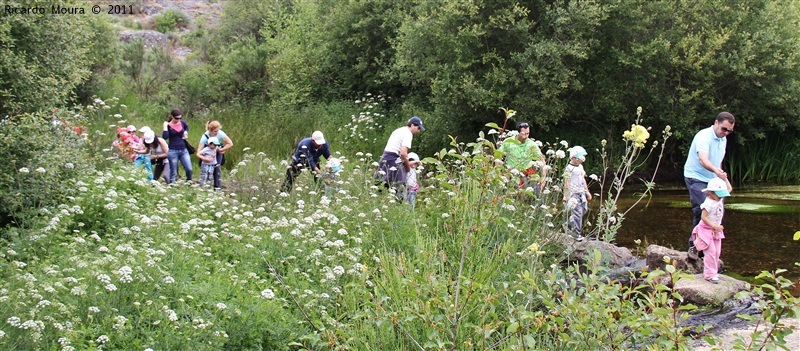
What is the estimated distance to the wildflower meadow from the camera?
3709 millimetres

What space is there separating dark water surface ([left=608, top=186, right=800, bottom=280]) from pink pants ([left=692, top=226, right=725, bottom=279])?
4.21ft

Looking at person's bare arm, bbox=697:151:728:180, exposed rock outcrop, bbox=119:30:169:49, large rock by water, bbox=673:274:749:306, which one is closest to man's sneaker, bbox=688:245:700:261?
large rock by water, bbox=673:274:749:306

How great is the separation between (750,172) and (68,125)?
14957 millimetres

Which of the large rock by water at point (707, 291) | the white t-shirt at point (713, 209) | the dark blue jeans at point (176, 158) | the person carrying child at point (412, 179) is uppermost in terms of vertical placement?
the white t-shirt at point (713, 209)

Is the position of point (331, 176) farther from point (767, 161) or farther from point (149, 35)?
point (149, 35)

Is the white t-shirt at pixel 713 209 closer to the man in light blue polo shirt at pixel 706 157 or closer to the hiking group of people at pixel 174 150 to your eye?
the man in light blue polo shirt at pixel 706 157

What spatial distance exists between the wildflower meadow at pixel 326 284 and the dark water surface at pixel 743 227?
313 centimetres

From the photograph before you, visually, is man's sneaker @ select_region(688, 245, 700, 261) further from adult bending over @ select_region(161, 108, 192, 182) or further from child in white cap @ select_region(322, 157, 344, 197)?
adult bending over @ select_region(161, 108, 192, 182)

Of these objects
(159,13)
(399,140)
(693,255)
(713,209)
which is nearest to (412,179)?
(399,140)

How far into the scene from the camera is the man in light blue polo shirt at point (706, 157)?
8.36 m

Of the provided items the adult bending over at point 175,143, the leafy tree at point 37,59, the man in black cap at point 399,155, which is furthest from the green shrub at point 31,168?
the adult bending over at point 175,143

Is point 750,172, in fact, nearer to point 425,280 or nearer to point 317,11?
point 317,11

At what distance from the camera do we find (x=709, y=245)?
7684 mm

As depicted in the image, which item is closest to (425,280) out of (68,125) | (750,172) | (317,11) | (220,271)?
(220,271)
